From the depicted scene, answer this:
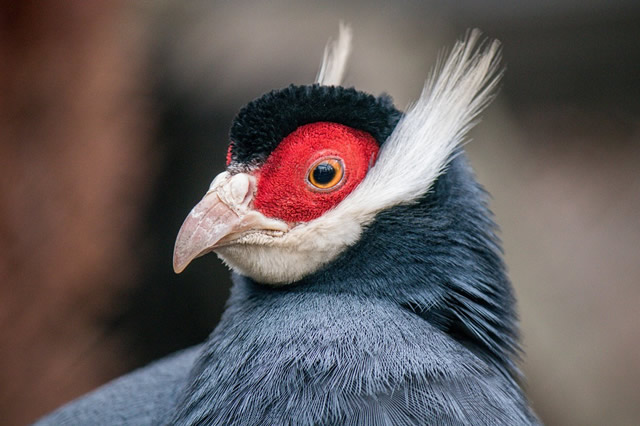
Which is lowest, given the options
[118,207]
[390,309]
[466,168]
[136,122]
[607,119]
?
[118,207]

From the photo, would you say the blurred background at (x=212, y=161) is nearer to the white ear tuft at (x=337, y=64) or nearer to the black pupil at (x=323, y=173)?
the white ear tuft at (x=337, y=64)

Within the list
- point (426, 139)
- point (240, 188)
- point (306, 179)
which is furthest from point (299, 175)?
point (426, 139)

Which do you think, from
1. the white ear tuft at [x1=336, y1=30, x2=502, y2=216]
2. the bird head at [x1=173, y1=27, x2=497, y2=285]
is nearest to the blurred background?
the white ear tuft at [x1=336, y1=30, x2=502, y2=216]

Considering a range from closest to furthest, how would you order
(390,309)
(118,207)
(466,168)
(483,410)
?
(483,410) → (390,309) → (466,168) → (118,207)

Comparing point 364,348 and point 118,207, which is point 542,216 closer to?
point 118,207

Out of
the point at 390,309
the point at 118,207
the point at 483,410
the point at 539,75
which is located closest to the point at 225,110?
the point at 118,207

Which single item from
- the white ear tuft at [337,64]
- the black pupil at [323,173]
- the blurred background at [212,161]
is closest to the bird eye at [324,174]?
the black pupil at [323,173]
